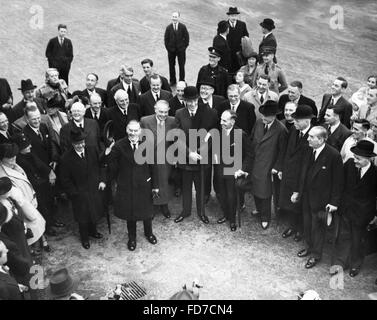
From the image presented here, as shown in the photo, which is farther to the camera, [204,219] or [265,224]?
[204,219]

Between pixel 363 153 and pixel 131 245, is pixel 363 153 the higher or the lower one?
the higher one

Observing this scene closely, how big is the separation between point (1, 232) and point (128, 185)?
187 centimetres

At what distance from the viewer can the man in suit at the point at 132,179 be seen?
21.2 feet

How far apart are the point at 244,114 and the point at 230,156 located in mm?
842

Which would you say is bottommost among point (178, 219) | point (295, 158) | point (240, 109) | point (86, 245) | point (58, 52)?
point (86, 245)

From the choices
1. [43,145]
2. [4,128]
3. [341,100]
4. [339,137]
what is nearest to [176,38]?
[341,100]

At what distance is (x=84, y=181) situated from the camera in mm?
6543

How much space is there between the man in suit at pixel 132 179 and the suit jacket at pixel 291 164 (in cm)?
184

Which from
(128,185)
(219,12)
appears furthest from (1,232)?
(219,12)

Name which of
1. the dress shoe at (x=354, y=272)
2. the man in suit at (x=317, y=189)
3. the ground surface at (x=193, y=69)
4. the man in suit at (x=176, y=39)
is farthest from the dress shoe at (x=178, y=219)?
the man in suit at (x=176, y=39)

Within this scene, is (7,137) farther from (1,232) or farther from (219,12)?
(219,12)

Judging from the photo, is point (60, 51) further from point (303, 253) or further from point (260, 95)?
point (303, 253)

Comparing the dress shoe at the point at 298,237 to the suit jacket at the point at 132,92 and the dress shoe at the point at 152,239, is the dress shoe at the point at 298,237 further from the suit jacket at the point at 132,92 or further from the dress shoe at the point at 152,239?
the suit jacket at the point at 132,92

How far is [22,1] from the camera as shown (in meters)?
16.6
